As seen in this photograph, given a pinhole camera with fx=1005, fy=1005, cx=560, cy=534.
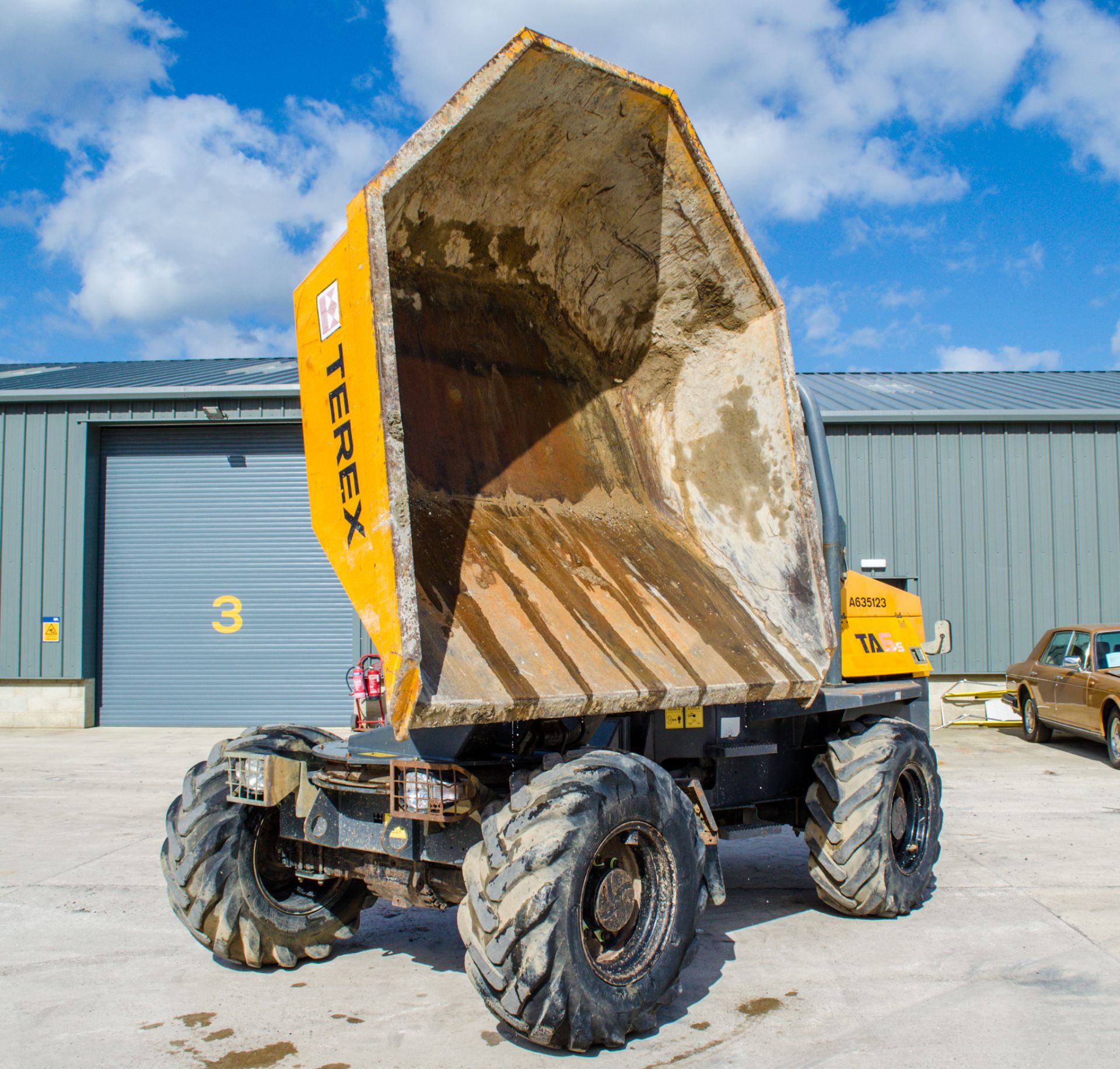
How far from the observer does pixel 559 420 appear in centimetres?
556

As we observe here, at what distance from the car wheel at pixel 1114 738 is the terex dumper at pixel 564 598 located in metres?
6.30

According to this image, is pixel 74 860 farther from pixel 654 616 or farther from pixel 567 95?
pixel 567 95

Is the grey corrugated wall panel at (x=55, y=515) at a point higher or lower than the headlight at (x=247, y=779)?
higher

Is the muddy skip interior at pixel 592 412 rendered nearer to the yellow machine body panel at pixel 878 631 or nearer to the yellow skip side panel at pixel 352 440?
the yellow skip side panel at pixel 352 440

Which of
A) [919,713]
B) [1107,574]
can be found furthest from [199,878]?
[1107,574]

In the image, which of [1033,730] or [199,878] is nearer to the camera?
[199,878]

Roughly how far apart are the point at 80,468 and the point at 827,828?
47.7 ft

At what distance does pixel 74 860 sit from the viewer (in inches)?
287

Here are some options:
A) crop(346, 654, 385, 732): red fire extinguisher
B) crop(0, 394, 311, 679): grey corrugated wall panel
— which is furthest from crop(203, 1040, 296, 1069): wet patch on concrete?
crop(0, 394, 311, 679): grey corrugated wall panel

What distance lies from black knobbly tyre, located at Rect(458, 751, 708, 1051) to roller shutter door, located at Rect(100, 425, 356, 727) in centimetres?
1283

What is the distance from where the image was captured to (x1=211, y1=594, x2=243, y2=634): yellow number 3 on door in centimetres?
1648

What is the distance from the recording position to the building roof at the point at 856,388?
52.5 feet

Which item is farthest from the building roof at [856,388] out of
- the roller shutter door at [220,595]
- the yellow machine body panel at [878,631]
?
the yellow machine body panel at [878,631]

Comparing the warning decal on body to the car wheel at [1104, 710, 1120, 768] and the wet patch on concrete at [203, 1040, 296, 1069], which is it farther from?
the car wheel at [1104, 710, 1120, 768]
